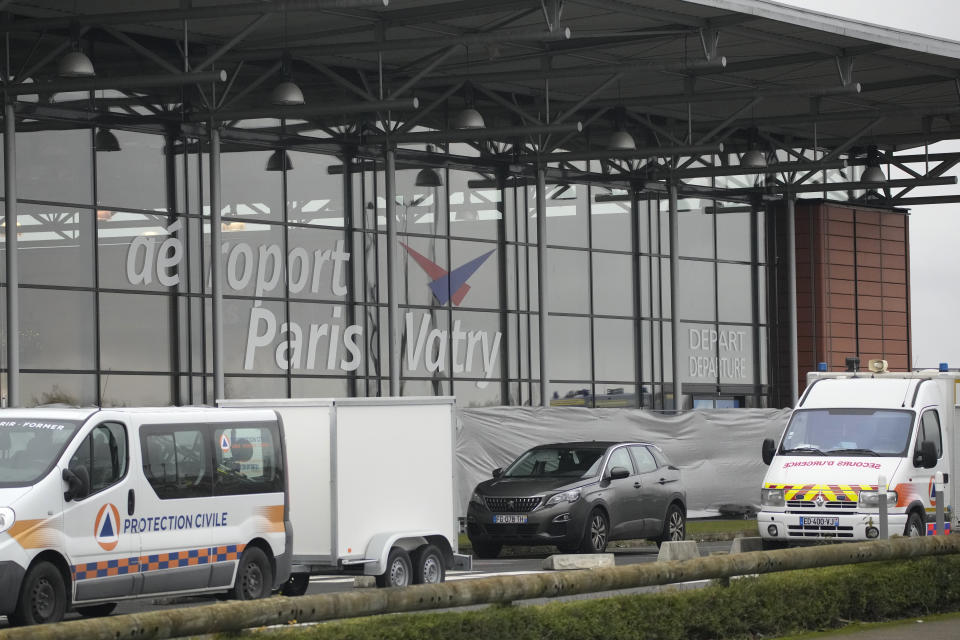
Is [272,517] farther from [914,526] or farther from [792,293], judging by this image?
[792,293]

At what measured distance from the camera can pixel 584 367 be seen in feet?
128

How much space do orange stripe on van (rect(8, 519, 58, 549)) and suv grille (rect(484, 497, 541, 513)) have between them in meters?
9.88

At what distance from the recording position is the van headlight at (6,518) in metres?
13.4

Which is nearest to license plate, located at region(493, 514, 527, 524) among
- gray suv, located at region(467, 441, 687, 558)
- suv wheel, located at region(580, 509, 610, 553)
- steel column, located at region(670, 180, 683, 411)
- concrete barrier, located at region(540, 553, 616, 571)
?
gray suv, located at region(467, 441, 687, 558)

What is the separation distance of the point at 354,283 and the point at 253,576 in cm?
1777

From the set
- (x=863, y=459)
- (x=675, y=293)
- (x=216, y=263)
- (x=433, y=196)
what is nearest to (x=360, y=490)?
(x=863, y=459)

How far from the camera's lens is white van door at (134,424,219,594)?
15.1 m

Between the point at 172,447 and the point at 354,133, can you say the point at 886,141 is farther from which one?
the point at 172,447

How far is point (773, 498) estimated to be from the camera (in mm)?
21484

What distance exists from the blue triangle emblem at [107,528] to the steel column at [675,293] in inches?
A: 1063

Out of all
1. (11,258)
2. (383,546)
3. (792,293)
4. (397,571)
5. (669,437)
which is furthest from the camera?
(792,293)

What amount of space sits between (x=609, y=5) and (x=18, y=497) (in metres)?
16.6

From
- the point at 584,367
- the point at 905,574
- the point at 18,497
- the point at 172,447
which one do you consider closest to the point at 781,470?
the point at 905,574

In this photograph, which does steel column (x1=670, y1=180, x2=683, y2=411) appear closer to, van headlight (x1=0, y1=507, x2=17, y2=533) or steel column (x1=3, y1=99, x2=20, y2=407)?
steel column (x1=3, y1=99, x2=20, y2=407)
